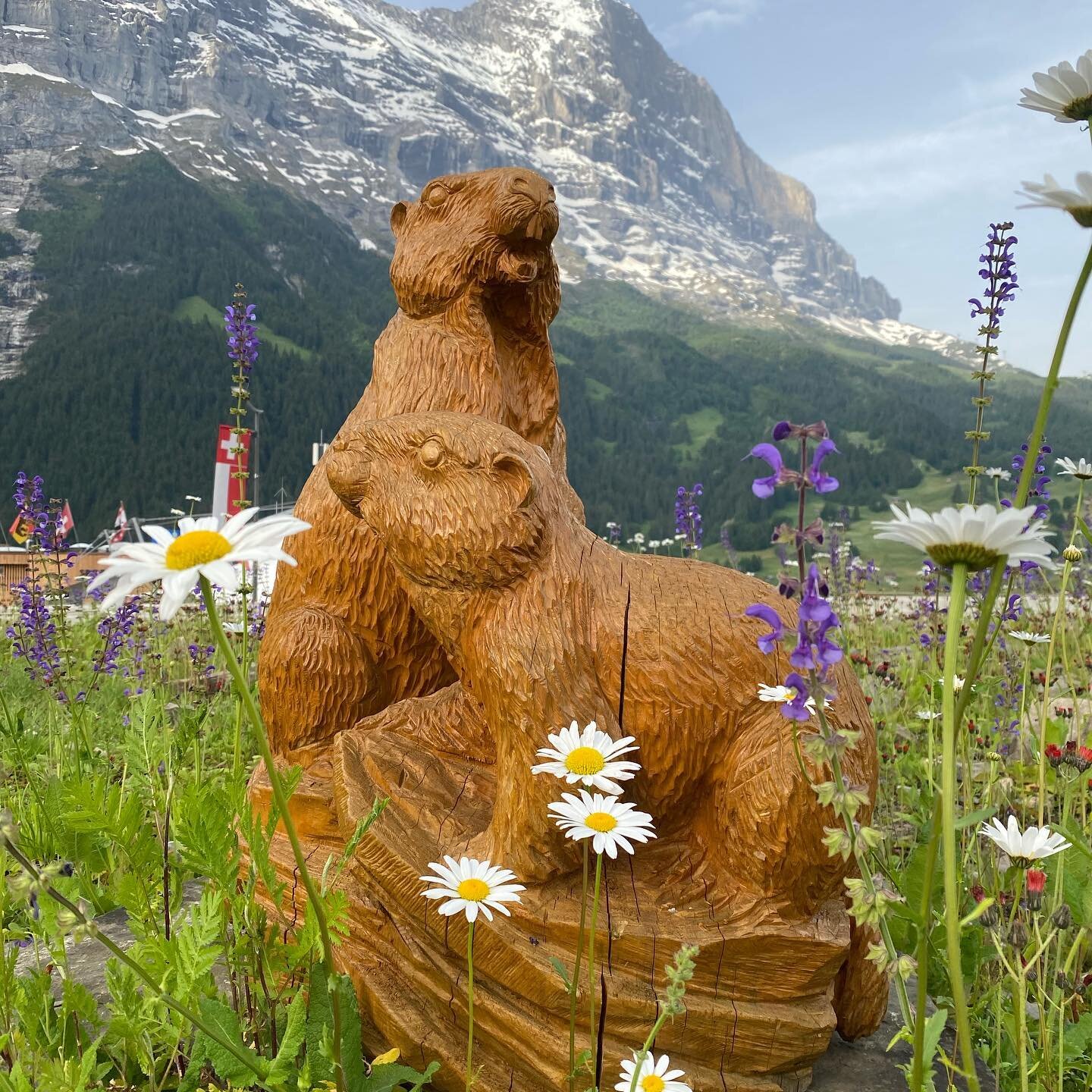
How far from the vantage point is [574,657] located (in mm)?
2219

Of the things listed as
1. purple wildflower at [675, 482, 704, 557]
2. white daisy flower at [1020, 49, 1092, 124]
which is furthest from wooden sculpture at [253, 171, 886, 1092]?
purple wildflower at [675, 482, 704, 557]

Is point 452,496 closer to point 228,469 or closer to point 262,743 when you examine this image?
point 262,743

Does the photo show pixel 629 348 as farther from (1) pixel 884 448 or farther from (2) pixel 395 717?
(2) pixel 395 717

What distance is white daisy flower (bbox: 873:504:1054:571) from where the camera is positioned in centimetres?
104

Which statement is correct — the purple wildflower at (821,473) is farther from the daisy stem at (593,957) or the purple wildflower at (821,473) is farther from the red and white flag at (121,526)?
the red and white flag at (121,526)

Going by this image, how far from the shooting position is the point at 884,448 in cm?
10331

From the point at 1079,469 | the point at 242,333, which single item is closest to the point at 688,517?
the point at 242,333

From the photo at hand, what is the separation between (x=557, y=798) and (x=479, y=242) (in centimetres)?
168

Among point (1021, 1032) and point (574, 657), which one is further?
point (574, 657)

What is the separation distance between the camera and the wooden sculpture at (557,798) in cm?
218

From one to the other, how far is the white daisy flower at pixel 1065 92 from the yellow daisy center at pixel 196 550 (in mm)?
1287

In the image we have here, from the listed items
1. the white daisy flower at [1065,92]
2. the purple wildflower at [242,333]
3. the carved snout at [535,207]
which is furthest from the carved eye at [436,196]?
the white daisy flower at [1065,92]

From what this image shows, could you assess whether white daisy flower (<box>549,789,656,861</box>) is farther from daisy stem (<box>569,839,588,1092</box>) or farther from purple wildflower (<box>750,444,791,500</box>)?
purple wildflower (<box>750,444,791,500</box>)

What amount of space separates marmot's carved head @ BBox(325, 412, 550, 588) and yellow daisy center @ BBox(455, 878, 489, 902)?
76 cm
